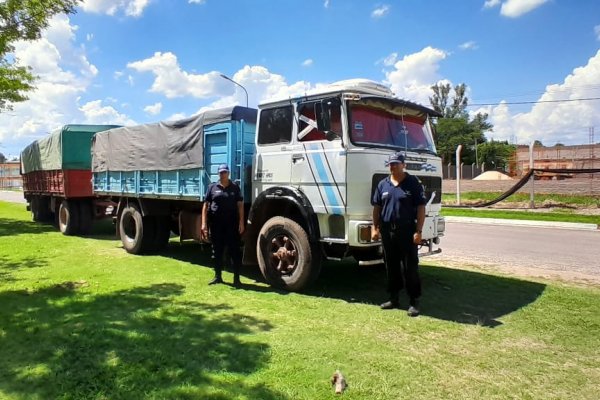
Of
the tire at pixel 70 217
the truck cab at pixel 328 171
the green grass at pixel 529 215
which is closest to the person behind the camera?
the truck cab at pixel 328 171

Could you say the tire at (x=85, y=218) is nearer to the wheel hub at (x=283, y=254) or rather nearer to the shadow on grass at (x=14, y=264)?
the shadow on grass at (x=14, y=264)

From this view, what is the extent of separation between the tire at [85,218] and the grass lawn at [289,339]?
5.97 metres

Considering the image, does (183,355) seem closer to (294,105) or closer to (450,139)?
(294,105)

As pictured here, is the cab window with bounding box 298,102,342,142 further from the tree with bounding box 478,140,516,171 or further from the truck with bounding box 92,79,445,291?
the tree with bounding box 478,140,516,171

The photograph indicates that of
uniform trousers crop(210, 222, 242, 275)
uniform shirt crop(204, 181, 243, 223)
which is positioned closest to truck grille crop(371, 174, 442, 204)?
uniform shirt crop(204, 181, 243, 223)

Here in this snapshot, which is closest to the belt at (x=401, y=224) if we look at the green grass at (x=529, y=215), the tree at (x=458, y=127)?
the green grass at (x=529, y=215)

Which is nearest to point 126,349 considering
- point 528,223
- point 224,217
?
point 224,217

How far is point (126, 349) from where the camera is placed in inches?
168

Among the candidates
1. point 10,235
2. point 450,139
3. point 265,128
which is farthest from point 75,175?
point 450,139

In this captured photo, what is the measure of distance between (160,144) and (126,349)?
17.6 feet

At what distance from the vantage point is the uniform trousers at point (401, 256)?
5371 millimetres

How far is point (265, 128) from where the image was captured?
6891 mm

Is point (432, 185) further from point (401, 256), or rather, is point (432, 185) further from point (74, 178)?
point (74, 178)

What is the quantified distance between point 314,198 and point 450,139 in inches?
2759
